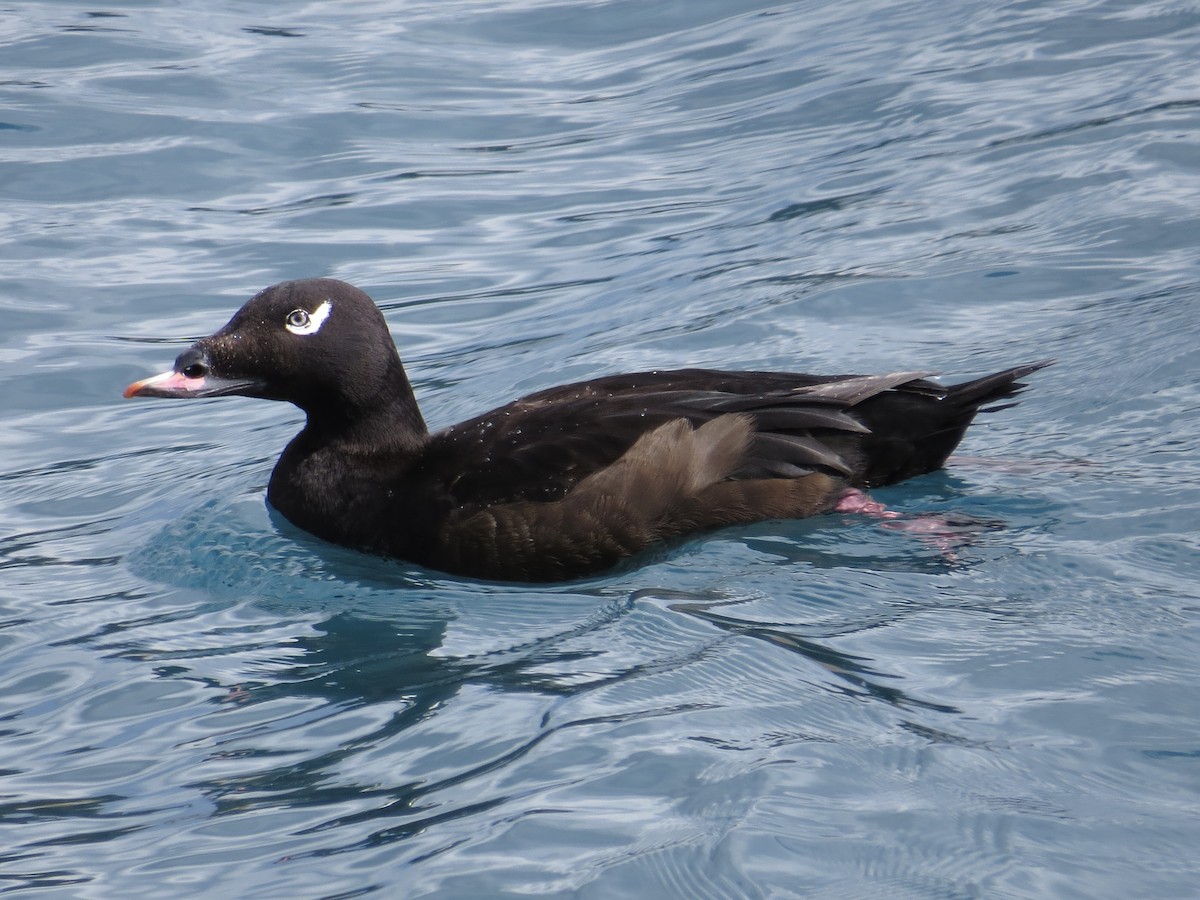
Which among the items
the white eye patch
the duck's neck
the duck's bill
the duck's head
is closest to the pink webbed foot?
the duck's neck

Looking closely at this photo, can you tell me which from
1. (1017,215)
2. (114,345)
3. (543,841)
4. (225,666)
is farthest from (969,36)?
(543,841)

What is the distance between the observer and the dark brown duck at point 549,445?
5.32m

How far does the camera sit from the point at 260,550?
5.79m

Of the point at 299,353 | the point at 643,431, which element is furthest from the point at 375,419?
the point at 643,431

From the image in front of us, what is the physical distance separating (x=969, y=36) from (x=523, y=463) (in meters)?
6.49

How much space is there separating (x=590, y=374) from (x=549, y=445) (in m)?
1.87

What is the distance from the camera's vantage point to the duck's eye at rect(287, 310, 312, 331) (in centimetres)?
564

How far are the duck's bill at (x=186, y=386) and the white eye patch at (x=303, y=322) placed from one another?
24 centimetres

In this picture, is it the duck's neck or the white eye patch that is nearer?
the white eye patch

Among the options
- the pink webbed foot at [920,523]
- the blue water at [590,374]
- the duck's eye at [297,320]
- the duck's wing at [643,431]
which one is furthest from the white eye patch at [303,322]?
the pink webbed foot at [920,523]

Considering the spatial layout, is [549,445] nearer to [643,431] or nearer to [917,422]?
[643,431]

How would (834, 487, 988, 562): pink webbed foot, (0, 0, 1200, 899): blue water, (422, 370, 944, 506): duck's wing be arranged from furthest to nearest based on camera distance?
1. (422, 370, 944, 506): duck's wing
2. (834, 487, 988, 562): pink webbed foot
3. (0, 0, 1200, 899): blue water

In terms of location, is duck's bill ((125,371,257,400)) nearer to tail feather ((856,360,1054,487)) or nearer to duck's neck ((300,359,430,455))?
duck's neck ((300,359,430,455))

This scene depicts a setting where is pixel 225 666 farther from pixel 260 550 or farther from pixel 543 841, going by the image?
pixel 543 841
